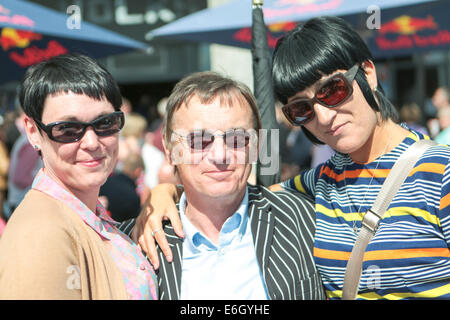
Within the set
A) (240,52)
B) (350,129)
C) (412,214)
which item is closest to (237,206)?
(350,129)

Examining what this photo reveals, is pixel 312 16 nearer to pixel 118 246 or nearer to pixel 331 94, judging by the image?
pixel 331 94

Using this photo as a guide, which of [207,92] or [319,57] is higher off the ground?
[319,57]

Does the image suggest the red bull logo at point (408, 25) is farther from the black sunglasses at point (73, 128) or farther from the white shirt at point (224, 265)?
the black sunglasses at point (73, 128)

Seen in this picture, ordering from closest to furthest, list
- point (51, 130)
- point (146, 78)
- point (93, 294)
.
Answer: point (93, 294) → point (51, 130) → point (146, 78)

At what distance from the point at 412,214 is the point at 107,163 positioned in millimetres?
1185

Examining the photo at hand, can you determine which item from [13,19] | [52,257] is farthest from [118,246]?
[13,19]

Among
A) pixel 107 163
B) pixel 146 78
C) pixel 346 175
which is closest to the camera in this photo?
pixel 107 163

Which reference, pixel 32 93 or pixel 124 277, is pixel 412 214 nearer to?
pixel 124 277

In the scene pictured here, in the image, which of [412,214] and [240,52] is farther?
[240,52]

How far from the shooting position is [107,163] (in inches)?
74.2

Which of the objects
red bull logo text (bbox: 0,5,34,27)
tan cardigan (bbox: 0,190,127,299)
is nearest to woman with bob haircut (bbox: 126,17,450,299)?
tan cardigan (bbox: 0,190,127,299)

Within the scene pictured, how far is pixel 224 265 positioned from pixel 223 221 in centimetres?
23

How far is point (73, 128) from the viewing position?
177cm

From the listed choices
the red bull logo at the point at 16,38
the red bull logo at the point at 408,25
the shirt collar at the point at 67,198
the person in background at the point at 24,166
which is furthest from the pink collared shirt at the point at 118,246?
the red bull logo at the point at 408,25
